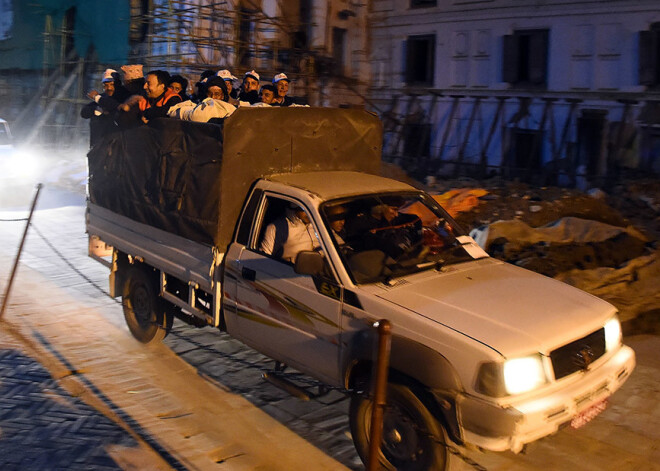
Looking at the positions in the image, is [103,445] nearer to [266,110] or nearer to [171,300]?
[171,300]

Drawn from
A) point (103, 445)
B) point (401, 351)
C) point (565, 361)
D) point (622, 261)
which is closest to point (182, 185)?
point (103, 445)

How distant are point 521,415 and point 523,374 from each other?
25cm

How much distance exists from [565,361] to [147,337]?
14.1ft

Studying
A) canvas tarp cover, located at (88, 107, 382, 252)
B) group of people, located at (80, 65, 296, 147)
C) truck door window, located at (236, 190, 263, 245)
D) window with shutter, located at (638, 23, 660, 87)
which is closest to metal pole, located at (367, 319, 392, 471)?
truck door window, located at (236, 190, 263, 245)

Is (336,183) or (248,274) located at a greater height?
(336,183)

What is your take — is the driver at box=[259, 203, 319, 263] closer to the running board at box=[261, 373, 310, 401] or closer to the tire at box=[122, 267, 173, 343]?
the running board at box=[261, 373, 310, 401]

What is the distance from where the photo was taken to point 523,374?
158 inches

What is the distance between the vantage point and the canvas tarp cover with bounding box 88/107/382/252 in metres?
5.59

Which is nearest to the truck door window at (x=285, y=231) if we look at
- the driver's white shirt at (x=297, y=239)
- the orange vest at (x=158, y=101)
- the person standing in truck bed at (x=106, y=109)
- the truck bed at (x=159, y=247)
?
the driver's white shirt at (x=297, y=239)

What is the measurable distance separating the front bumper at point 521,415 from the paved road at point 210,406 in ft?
1.18

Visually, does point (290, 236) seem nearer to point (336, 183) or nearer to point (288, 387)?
point (336, 183)

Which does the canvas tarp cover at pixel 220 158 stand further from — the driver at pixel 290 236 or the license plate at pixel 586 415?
the license plate at pixel 586 415

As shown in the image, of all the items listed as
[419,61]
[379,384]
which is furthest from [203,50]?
[379,384]

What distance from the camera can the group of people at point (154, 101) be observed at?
6.56 meters
